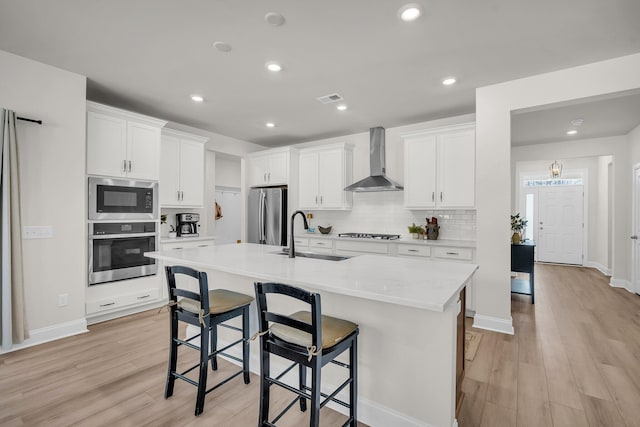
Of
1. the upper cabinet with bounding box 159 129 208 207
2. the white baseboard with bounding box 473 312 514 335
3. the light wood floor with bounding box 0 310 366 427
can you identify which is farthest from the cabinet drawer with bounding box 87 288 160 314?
the white baseboard with bounding box 473 312 514 335

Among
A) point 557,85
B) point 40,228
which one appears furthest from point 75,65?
point 557,85

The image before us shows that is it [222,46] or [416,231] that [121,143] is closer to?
[222,46]

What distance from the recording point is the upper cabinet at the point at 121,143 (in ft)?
11.2

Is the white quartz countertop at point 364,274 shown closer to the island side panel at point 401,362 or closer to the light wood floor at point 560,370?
the island side panel at point 401,362

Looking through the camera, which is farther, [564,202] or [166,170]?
[564,202]

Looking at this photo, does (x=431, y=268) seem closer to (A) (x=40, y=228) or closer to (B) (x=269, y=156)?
(A) (x=40, y=228)

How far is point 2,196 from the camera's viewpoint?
266 centimetres

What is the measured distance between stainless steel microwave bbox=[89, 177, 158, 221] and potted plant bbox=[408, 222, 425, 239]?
3.54m

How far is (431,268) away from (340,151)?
344 centimetres

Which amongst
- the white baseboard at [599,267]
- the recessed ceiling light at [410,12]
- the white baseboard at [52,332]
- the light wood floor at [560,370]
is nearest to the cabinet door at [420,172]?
the light wood floor at [560,370]

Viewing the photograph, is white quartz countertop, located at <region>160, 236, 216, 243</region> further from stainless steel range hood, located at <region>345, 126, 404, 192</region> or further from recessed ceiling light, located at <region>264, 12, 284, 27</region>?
recessed ceiling light, located at <region>264, 12, 284, 27</region>

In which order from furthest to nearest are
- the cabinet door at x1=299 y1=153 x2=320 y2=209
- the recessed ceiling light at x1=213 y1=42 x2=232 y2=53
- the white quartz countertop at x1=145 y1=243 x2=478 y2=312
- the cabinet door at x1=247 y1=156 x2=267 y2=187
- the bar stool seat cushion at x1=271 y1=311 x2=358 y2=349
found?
the cabinet door at x1=247 y1=156 x2=267 y2=187
the cabinet door at x1=299 y1=153 x2=320 y2=209
the recessed ceiling light at x1=213 y1=42 x2=232 y2=53
the bar stool seat cushion at x1=271 y1=311 x2=358 y2=349
the white quartz countertop at x1=145 y1=243 x2=478 y2=312

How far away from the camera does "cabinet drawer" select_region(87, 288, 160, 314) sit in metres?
3.42

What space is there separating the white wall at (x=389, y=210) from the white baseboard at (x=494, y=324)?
1277mm
